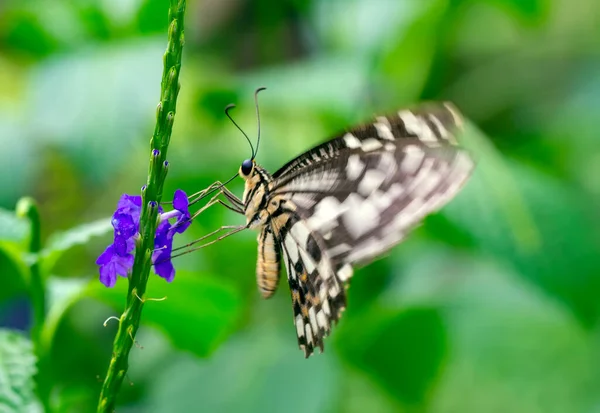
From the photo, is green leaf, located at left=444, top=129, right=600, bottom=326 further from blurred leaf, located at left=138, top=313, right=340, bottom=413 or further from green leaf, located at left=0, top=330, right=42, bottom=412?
green leaf, located at left=0, top=330, right=42, bottom=412

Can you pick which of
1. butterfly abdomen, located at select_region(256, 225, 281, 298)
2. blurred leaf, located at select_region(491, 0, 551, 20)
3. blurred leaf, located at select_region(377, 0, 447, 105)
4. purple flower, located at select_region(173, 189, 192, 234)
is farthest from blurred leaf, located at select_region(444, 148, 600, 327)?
purple flower, located at select_region(173, 189, 192, 234)

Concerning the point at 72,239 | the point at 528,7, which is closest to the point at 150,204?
the point at 72,239

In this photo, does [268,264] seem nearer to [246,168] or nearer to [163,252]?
[246,168]

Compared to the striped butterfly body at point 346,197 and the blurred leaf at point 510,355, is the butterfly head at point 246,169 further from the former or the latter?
the blurred leaf at point 510,355

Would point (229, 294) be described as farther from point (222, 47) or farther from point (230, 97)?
point (222, 47)

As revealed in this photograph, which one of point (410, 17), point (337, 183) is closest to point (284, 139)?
point (410, 17)

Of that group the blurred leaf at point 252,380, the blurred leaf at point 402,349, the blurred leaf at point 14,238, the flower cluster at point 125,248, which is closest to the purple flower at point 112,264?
the flower cluster at point 125,248
